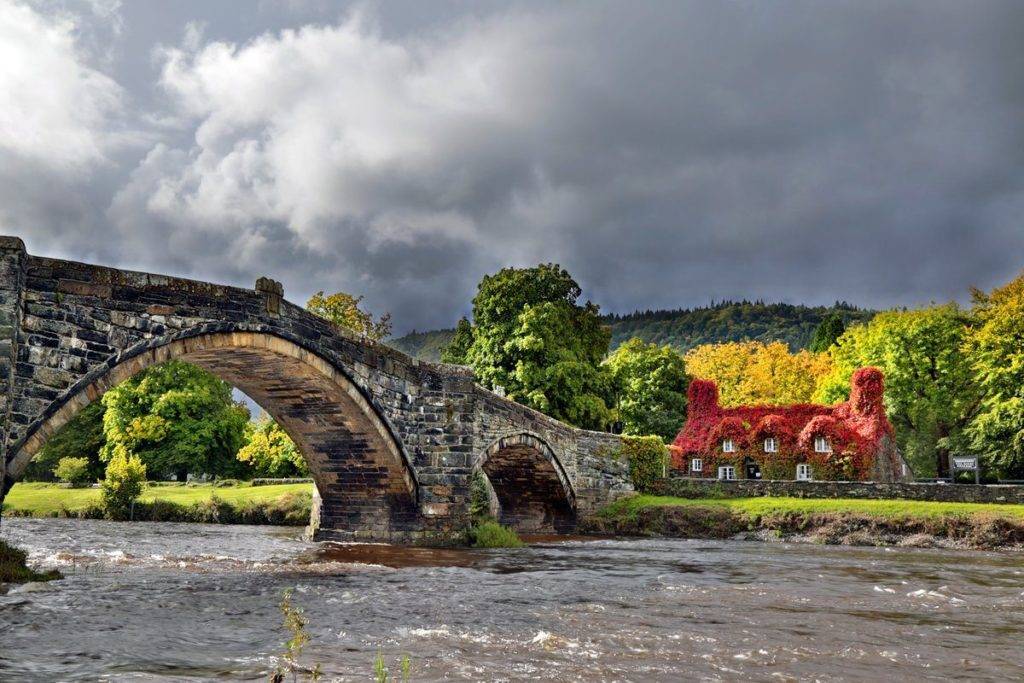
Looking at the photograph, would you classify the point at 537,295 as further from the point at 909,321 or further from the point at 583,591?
the point at 583,591

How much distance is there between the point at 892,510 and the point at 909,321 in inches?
816

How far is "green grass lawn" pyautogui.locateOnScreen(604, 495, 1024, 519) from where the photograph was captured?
26.4 meters

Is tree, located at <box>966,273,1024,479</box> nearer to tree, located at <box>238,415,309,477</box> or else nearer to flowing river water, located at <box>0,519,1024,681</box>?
flowing river water, located at <box>0,519,1024,681</box>

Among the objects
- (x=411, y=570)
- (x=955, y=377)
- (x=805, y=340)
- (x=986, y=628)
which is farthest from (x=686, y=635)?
(x=805, y=340)

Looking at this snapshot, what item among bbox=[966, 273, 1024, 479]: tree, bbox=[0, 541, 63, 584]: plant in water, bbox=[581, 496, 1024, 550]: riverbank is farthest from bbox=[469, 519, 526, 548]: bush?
bbox=[966, 273, 1024, 479]: tree

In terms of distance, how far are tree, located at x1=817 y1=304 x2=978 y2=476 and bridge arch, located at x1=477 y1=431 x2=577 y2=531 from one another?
22447mm

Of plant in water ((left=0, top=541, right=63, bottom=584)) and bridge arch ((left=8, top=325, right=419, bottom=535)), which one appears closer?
plant in water ((left=0, top=541, right=63, bottom=584))

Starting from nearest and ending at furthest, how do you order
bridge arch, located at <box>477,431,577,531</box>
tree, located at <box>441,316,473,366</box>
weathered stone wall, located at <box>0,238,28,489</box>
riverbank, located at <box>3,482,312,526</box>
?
1. weathered stone wall, located at <box>0,238,28,489</box>
2. bridge arch, located at <box>477,431,577,531</box>
3. riverbank, located at <box>3,482,312,526</box>
4. tree, located at <box>441,316,473,366</box>

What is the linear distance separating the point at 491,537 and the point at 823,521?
39.6ft

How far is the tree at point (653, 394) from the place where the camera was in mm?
55812

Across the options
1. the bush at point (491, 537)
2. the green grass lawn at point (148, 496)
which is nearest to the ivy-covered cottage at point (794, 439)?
the green grass lawn at point (148, 496)

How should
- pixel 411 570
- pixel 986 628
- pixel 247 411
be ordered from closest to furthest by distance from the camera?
1. pixel 986 628
2. pixel 411 570
3. pixel 247 411

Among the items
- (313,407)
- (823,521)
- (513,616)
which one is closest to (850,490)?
(823,521)

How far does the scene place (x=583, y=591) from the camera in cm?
1393
